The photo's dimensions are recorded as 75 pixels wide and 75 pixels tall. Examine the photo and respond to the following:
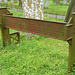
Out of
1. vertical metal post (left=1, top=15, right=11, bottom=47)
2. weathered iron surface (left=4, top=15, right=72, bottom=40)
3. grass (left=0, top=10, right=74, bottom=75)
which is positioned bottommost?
grass (left=0, top=10, right=74, bottom=75)

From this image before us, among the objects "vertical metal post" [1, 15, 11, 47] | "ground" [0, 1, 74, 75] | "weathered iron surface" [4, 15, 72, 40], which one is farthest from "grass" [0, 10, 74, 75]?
"weathered iron surface" [4, 15, 72, 40]

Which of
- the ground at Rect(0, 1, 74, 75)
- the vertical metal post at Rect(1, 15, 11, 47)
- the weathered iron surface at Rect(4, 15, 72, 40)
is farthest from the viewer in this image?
the vertical metal post at Rect(1, 15, 11, 47)

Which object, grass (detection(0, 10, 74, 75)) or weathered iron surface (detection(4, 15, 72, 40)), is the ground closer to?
grass (detection(0, 10, 74, 75))

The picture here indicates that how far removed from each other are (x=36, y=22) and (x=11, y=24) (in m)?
1.09

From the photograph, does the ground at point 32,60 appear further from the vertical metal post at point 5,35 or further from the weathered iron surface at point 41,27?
the weathered iron surface at point 41,27

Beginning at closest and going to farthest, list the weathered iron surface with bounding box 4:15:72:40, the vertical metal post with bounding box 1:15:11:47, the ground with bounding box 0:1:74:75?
the weathered iron surface with bounding box 4:15:72:40, the ground with bounding box 0:1:74:75, the vertical metal post with bounding box 1:15:11:47

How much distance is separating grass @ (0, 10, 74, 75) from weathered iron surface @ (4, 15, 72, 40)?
0.82 meters

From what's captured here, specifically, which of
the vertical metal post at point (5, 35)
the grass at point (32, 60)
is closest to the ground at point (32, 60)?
the grass at point (32, 60)

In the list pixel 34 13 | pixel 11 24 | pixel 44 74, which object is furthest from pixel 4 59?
pixel 34 13

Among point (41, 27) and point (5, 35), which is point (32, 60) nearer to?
point (41, 27)

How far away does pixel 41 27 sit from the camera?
3357 mm

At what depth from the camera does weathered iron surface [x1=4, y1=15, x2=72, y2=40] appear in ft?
9.67

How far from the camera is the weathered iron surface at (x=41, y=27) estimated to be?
295 centimetres

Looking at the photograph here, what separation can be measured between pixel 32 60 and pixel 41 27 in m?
1.02
